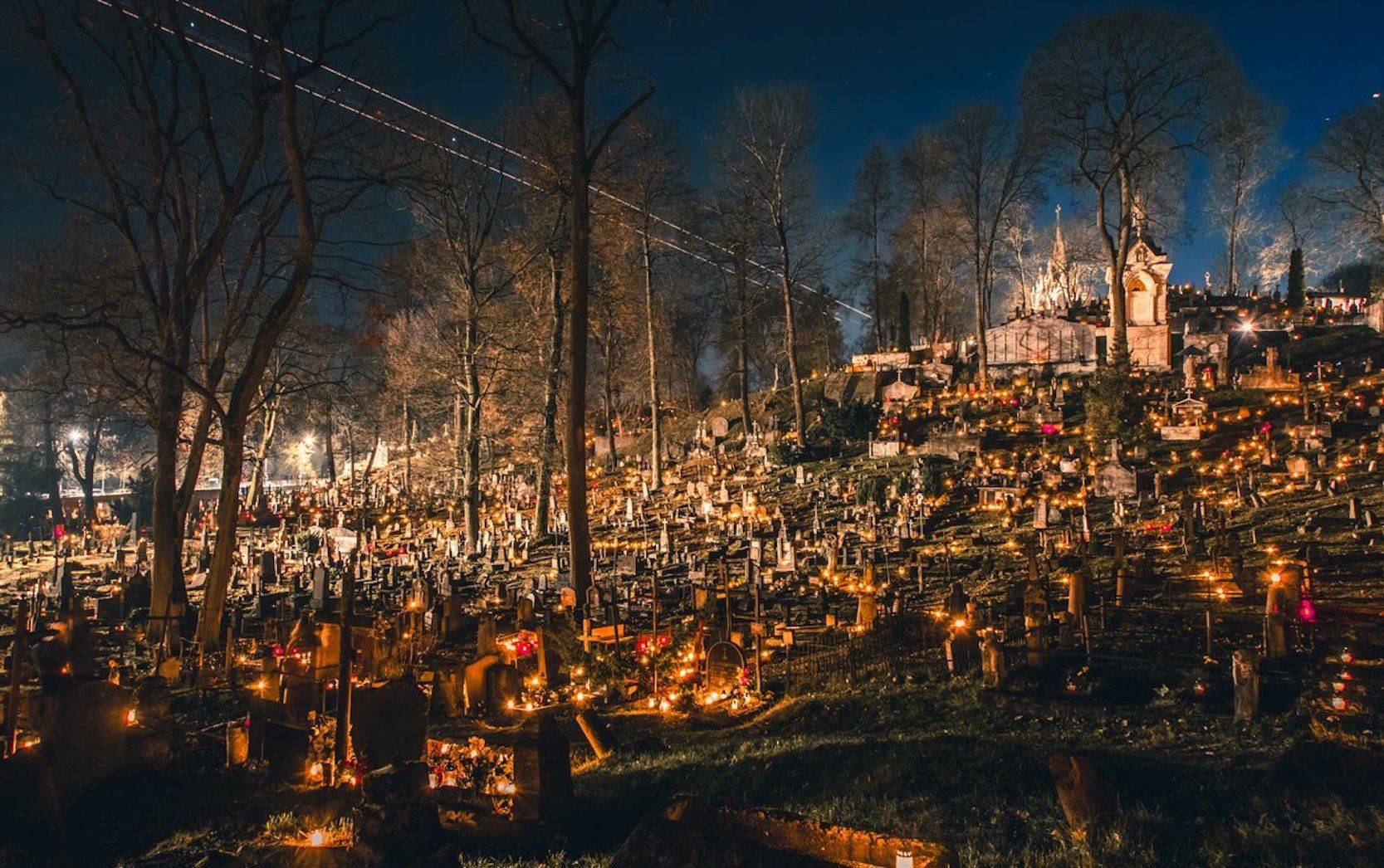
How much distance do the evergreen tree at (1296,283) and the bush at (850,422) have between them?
1064 inches

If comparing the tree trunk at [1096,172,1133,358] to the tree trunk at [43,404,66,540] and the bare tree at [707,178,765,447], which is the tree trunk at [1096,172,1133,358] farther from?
the tree trunk at [43,404,66,540]

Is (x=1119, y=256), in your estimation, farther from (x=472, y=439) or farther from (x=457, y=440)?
(x=457, y=440)

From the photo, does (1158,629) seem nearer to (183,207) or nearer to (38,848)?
(38,848)

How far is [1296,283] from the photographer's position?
39281 millimetres

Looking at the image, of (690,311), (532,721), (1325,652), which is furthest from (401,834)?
(690,311)

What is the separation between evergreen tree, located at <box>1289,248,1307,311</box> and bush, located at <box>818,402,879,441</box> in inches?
1064

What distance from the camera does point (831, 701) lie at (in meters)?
8.02

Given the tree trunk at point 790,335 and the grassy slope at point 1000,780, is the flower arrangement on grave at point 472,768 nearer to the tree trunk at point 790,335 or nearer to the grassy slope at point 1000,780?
the grassy slope at point 1000,780

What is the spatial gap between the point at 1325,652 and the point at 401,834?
8.70 metres

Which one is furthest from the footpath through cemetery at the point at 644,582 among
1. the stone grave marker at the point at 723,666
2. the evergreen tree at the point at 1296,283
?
the evergreen tree at the point at 1296,283

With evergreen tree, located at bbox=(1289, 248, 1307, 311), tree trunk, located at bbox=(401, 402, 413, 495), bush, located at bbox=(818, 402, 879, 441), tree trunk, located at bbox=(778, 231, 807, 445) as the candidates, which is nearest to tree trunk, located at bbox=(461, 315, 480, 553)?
tree trunk, located at bbox=(401, 402, 413, 495)

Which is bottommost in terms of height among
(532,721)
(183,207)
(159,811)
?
(159,811)

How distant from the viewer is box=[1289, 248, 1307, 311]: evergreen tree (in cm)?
3878

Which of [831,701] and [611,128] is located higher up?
[611,128]
